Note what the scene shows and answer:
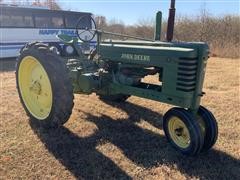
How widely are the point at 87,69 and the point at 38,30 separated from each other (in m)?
10.5

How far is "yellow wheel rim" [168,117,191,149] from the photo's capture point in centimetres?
402

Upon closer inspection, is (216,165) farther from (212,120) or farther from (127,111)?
(127,111)

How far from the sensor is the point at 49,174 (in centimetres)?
363

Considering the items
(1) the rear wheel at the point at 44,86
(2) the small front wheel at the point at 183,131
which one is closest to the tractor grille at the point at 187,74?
(2) the small front wheel at the point at 183,131

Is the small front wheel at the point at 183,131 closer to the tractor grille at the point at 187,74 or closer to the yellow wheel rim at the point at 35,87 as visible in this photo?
the tractor grille at the point at 187,74

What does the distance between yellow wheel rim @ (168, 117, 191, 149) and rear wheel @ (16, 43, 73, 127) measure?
1.38 m

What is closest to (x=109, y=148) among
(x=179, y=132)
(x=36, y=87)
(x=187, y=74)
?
(x=179, y=132)

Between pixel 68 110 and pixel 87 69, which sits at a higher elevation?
pixel 87 69

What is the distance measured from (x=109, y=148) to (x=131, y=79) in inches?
41.8

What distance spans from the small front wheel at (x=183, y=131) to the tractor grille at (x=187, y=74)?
316 millimetres

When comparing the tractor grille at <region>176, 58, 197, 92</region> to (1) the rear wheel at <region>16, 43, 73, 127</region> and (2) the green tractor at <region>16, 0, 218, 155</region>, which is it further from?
(1) the rear wheel at <region>16, 43, 73, 127</region>

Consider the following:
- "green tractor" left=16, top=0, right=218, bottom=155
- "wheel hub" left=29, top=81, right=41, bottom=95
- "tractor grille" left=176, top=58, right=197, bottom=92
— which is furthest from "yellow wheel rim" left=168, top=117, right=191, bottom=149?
"wheel hub" left=29, top=81, right=41, bottom=95

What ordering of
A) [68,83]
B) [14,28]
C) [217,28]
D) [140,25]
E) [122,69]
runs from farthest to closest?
[140,25]
[217,28]
[14,28]
[122,69]
[68,83]

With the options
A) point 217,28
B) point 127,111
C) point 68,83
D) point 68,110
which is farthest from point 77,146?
point 217,28
